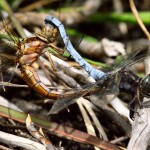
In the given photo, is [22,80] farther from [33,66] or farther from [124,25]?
[124,25]

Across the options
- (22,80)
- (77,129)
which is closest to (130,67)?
(77,129)

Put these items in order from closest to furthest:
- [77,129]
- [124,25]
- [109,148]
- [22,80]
Answer: [109,148]
[77,129]
[22,80]
[124,25]

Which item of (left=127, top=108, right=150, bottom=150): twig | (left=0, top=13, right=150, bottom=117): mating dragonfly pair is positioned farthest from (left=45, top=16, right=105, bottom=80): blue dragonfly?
(left=127, top=108, right=150, bottom=150): twig

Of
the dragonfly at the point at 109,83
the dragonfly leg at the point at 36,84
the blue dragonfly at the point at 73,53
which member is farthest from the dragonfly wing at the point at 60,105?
the blue dragonfly at the point at 73,53

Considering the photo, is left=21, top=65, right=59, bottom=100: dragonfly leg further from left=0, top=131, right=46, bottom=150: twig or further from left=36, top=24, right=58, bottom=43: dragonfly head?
left=0, top=131, right=46, bottom=150: twig

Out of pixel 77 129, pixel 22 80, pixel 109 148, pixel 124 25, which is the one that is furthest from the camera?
pixel 124 25

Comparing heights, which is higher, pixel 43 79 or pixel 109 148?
pixel 43 79

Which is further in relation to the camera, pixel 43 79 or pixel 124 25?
pixel 124 25
